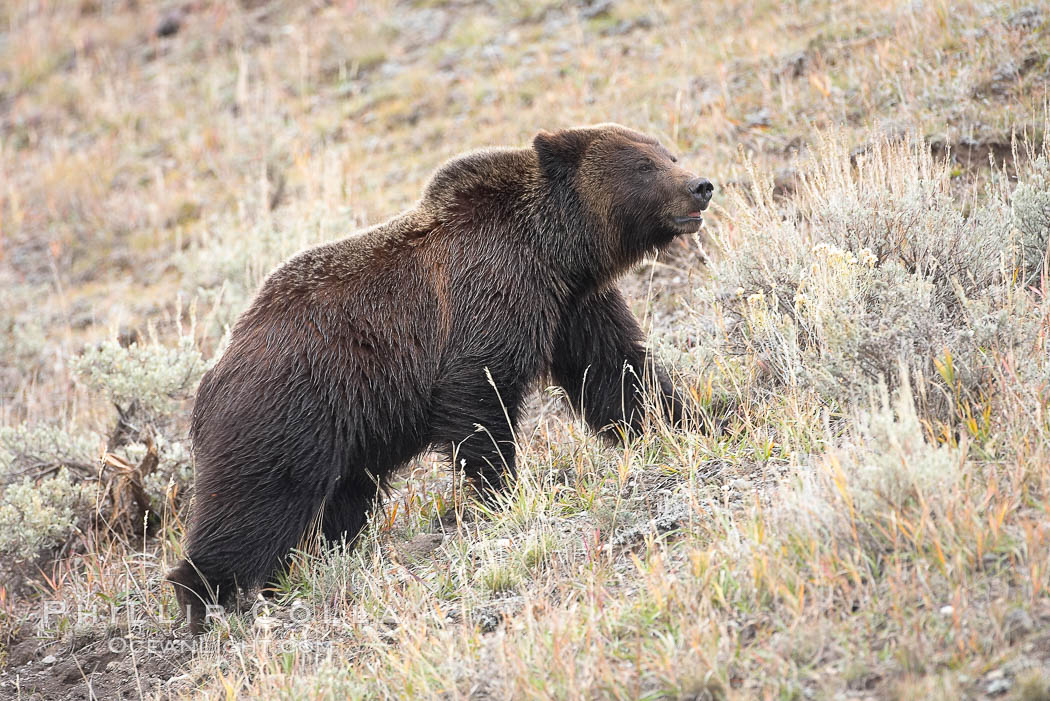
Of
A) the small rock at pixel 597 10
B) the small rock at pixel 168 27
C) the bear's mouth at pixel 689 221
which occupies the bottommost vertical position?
the bear's mouth at pixel 689 221

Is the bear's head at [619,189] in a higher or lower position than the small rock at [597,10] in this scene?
lower

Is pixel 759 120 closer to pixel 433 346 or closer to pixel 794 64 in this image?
pixel 794 64

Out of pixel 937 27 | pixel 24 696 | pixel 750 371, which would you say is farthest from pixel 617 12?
pixel 24 696

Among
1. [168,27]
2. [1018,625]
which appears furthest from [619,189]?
[168,27]

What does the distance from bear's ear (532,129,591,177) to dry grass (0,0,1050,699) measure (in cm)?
98

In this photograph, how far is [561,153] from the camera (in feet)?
18.5

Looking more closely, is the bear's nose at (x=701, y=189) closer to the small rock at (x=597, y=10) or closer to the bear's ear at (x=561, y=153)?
the bear's ear at (x=561, y=153)

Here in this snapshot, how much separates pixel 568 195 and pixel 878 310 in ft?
5.54

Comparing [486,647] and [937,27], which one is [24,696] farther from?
[937,27]

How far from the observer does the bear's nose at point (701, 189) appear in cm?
533

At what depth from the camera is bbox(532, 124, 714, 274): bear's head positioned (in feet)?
17.9

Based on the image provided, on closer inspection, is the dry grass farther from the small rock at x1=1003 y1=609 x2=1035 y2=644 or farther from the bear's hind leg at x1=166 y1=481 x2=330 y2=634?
the bear's hind leg at x1=166 y1=481 x2=330 y2=634

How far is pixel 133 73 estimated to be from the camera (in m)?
14.5

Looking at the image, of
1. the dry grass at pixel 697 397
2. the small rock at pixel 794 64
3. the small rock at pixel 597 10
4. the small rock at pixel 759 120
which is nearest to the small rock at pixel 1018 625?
the dry grass at pixel 697 397
